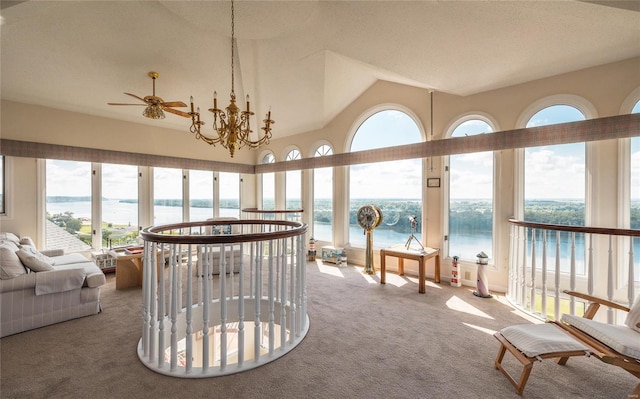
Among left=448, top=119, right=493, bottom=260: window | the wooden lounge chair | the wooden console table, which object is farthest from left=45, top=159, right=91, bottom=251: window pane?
left=448, top=119, right=493, bottom=260: window

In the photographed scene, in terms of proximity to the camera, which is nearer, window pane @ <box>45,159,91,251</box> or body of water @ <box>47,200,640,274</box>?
body of water @ <box>47,200,640,274</box>

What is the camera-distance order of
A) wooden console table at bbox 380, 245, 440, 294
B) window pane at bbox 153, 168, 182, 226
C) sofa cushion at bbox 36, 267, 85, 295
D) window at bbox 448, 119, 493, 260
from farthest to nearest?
window pane at bbox 153, 168, 182, 226 → window at bbox 448, 119, 493, 260 → wooden console table at bbox 380, 245, 440, 294 → sofa cushion at bbox 36, 267, 85, 295

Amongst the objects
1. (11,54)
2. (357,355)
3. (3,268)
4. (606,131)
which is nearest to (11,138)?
(11,54)

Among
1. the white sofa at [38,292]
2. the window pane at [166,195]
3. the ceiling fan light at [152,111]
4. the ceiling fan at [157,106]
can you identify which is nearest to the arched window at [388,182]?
the ceiling fan at [157,106]

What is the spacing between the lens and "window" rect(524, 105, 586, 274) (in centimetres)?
338

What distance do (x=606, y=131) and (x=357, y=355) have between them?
149 inches

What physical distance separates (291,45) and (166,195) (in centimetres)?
429

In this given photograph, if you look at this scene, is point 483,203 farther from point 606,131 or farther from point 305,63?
point 305,63

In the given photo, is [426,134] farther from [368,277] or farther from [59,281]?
[59,281]

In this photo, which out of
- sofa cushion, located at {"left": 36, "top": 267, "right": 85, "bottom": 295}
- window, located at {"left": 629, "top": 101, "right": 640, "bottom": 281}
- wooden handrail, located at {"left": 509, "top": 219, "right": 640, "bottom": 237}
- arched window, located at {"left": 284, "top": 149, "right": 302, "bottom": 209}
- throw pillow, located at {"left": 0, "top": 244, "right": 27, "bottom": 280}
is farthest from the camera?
arched window, located at {"left": 284, "top": 149, "right": 302, "bottom": 209}

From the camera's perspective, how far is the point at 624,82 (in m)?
3.04

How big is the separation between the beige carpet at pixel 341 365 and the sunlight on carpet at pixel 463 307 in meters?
0.03

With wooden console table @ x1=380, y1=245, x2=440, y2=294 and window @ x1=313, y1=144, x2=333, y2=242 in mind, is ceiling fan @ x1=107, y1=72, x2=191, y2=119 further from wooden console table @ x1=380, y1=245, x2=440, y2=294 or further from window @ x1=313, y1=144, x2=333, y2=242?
wooden console table @ x1=380, y1=245, x2=440, y2=294

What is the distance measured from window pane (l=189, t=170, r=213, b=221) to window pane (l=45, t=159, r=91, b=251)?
190 centimetres
